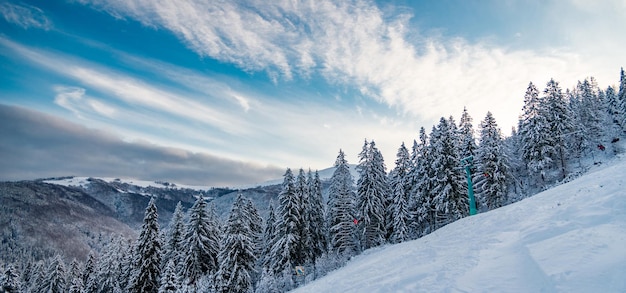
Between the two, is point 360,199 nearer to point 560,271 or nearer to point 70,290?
point 560,271

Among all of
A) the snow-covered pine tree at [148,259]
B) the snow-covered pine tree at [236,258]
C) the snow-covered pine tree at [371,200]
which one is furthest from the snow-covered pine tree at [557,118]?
the snow-covered pine tree at [148,259]

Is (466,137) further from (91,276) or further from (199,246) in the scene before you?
(91,276)

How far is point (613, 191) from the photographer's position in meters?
11.9

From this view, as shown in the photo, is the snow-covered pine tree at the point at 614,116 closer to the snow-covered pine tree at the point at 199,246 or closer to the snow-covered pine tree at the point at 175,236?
the snow-covered pine tree at the point at 199,246

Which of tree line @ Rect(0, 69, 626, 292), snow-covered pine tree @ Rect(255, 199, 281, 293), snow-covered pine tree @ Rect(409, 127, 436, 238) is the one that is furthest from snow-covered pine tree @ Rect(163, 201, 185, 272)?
snow-covered pine tree @ Rect(409, 127, 436, 238)

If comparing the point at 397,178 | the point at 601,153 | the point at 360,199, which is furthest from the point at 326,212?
the point at 601,153

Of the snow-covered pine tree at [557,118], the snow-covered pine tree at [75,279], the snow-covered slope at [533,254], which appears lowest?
the snow-covered pine tree at [75,279]

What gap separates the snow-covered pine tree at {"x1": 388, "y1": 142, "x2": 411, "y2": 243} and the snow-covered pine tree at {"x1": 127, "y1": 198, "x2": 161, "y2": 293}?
94.4ft

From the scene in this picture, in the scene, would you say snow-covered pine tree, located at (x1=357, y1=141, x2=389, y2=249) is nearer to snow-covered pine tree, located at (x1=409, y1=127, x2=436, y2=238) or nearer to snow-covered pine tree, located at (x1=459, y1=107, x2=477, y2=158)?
snow-covered pine tree, located at (x1=409, y1=127, x2=436, y2=238)

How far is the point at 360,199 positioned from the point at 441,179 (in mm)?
10338

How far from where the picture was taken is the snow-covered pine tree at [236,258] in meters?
34.7

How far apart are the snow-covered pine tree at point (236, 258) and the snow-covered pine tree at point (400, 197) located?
58.3 ft

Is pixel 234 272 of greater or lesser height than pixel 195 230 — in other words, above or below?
below

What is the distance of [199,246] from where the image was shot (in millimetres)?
37438
